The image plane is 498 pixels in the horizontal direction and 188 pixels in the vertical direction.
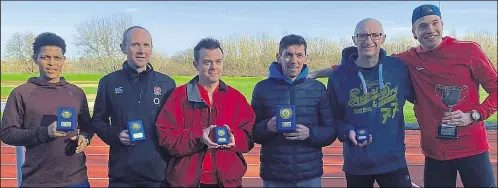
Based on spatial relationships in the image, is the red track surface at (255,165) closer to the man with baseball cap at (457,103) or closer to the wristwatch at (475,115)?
the man with baseball cap at (457,103)

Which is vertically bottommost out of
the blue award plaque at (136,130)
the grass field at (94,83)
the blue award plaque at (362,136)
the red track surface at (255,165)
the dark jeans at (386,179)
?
the red track surface at (255,165)

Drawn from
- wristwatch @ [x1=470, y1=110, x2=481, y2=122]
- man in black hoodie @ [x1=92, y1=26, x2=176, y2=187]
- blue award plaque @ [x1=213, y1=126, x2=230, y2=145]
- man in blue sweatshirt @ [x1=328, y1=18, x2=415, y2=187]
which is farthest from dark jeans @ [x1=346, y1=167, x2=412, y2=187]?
man in black hoodie @ [x1=92, y1=26, x2=176, y2=187]

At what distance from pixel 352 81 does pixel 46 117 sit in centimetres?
234

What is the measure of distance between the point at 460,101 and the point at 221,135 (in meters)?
2.00

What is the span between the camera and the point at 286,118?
334 cm

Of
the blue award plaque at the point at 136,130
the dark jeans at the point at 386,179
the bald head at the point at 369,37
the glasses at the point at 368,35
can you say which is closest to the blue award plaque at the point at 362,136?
the dark jeans at the point at 386,179

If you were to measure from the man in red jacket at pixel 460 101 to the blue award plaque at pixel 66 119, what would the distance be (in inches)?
105

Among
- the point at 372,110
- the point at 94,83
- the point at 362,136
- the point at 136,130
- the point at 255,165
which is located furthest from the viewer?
the point at 255,165

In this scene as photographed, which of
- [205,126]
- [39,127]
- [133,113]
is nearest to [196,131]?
[205,126]

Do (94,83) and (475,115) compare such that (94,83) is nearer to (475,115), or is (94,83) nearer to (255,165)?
(475,115)

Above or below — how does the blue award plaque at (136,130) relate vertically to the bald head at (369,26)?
below

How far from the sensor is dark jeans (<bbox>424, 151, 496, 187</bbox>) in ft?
12.6

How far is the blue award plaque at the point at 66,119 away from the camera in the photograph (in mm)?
3285

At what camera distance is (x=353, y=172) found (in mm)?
3754
